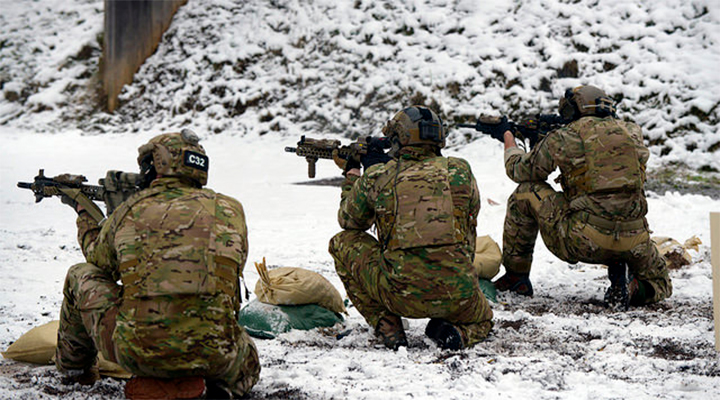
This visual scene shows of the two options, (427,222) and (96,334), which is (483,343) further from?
(96,334)

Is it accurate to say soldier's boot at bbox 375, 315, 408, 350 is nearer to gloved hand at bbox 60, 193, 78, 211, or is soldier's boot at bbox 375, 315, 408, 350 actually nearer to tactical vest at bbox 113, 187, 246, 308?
tactical vest at bbox 113, 187, 246, 308

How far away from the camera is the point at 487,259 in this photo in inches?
196

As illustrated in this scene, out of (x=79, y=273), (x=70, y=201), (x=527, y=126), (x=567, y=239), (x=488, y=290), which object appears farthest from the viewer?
(x=527, y=126)

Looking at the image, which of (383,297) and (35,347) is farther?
(383,297)

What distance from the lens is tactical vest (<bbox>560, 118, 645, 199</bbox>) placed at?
4.34 m

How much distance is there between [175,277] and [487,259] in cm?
306

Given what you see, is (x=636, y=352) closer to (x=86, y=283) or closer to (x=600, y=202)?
(x=600, y=202)

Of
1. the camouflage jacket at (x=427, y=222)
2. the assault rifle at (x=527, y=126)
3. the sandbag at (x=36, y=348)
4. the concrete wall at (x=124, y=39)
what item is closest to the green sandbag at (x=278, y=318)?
the camouflage jacket at (x=427, y=222)

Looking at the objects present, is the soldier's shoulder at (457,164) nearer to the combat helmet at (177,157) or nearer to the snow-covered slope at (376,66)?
the combat helmet at (177,157)

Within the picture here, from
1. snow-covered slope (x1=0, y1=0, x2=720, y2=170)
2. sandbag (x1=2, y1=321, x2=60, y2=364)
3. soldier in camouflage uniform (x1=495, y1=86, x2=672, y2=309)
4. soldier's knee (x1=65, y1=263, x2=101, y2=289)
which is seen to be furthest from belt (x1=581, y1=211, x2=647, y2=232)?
snow-covered slope (x1=0, y1=0, x2=720, y2=170)

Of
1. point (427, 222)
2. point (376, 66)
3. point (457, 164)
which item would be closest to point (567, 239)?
point (457, 164)

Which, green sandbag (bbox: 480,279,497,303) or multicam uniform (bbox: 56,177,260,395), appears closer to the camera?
multicam uniform (bbox: 56,177,260,395)

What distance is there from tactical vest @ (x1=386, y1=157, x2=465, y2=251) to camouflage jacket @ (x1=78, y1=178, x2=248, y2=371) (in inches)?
43.7

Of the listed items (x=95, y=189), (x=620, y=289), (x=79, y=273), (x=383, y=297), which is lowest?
(x=620, y=289)
